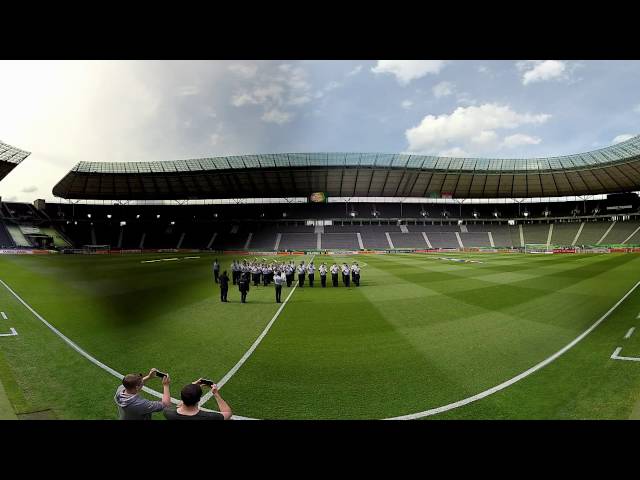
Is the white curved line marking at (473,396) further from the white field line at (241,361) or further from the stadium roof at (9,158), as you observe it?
the stadium roof at (9,158)

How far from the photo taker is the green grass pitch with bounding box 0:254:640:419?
4852mm

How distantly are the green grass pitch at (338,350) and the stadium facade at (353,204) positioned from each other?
3205 centimetres

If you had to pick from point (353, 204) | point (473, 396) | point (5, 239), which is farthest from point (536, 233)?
point (5, 239)

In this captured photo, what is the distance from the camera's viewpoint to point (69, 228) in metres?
40.5

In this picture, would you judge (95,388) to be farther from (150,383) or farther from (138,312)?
(138,312)

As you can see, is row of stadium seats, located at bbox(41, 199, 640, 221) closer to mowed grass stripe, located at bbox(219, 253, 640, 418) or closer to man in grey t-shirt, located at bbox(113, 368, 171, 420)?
mowed grass stripe, located at bbox(219, 253, 640, 418)

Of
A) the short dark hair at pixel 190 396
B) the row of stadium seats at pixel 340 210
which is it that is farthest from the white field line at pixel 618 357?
the row of stadium seats at pixel 340 210

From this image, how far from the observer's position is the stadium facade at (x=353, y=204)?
46.8 m

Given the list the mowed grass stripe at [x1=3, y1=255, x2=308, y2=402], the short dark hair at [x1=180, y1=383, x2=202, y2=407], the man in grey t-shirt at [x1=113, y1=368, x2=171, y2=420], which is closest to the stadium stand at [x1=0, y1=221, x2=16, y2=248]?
the mowed grass stripe at [x1=3, y1=255, x2=308, y2=402]

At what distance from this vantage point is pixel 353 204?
64.9 m

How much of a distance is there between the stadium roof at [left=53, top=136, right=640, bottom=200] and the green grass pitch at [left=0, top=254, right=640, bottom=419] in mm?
31964
